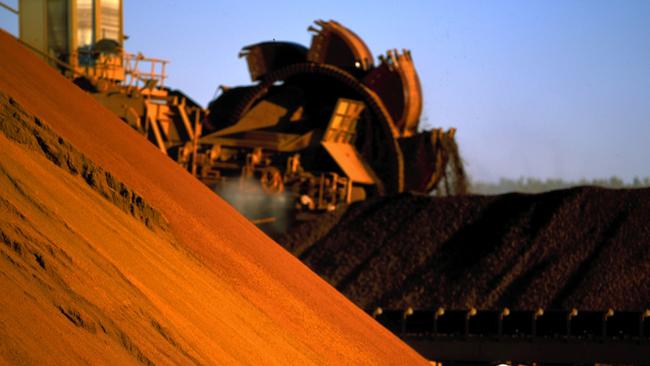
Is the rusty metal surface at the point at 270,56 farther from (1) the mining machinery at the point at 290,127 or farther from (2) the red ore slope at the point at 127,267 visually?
(2) the red ore slope at the point at 127,267

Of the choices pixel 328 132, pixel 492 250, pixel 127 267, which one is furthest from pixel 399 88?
pixel 127 267

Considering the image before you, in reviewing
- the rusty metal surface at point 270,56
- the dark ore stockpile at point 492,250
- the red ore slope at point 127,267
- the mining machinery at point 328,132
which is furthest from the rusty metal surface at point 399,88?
the red ore slope at point 127,267

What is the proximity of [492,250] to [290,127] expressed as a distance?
33.3 feet

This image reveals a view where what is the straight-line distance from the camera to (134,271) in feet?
21.0

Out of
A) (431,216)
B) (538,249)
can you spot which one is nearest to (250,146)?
(431,216)

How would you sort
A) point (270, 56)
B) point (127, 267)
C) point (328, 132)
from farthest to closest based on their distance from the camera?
point (270, 56), point (328, 132), point (127, 267)

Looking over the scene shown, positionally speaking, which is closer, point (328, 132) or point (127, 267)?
point (127, 267)

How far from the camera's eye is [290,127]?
29.3 meters

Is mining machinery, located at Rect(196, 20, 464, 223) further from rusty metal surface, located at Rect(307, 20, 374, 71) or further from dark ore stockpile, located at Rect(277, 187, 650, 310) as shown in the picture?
dark ore stockpile, located at Rect(277, 187, 650, 310)

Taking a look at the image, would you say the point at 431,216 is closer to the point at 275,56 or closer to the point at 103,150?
the point at 275,56

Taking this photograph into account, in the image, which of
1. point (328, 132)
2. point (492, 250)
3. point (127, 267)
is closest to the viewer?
point (127, 267)

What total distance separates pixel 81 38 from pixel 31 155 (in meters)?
20.9

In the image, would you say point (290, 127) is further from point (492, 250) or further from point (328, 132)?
point (492, 250)

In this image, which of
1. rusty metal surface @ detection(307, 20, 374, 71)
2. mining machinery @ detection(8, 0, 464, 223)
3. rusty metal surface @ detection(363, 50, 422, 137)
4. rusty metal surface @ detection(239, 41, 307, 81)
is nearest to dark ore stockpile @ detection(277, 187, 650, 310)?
mining machinery @ detection(8, 0, 464, 223)
